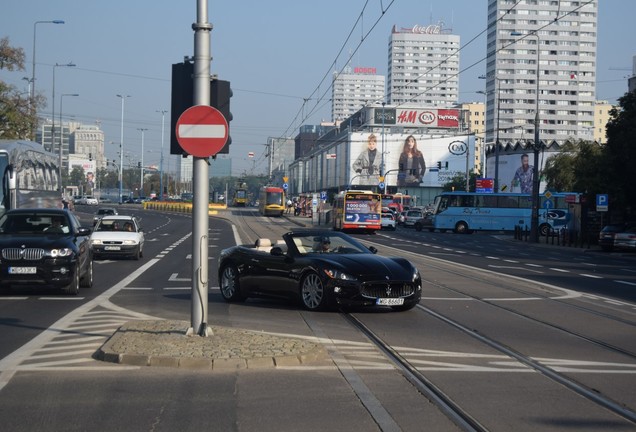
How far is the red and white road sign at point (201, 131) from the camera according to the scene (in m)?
9.71

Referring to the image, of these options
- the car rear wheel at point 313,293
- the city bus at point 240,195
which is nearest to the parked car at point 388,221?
the car rear wheel at point 313,293

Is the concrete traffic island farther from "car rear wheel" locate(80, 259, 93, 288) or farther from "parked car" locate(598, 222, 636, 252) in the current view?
"parked car" locate(598, 222, 636, 252)

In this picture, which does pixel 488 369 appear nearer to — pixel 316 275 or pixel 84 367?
pixel 84 367

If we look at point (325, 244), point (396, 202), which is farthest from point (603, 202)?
point (396, 202)

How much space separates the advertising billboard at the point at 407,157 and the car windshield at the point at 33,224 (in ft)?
365

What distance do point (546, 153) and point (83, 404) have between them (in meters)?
106

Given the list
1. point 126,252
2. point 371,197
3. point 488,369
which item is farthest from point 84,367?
point 371,197

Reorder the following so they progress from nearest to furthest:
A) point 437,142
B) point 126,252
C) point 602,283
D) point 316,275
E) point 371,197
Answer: point 316,275, point 602,283, point 126,252, point 371,197, point 437,142

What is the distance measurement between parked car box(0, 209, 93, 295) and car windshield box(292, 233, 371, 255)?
4449 millimetres

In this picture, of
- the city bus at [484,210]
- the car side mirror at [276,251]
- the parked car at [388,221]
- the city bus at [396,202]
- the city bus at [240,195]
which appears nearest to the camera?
the car side mirror at [276,251]

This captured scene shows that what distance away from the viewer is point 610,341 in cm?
1148

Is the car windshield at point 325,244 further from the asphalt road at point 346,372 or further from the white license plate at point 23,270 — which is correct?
the white license plate at point 23,270

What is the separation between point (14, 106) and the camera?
49781 mm

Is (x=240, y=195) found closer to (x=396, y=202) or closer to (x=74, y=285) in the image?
(x=396, y=202)
